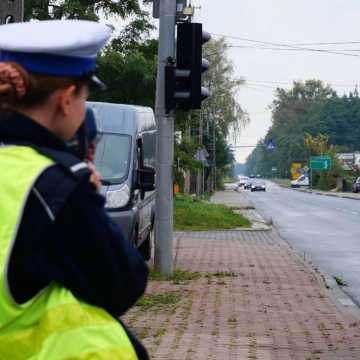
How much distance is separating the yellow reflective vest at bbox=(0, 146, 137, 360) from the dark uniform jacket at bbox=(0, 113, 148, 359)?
2cm

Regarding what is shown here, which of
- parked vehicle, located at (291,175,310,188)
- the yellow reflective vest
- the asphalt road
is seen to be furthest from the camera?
parked vehicle, located at (291,175,310,188)

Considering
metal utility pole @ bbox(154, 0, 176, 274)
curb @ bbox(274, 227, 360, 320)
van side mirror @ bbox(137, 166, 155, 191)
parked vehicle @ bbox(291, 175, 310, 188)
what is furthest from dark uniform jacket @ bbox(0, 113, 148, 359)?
parked vehicle @ bbox(291, 175, 310, 188)

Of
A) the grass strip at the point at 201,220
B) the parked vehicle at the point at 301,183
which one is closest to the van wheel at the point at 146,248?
the grass strip at the point at 201,220

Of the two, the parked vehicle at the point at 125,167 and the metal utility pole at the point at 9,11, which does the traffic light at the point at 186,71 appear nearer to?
the parked vehicle at the point at 125,167

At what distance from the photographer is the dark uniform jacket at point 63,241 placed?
196cm

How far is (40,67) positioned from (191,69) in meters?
10.7

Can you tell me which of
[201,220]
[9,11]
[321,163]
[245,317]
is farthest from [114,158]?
[321,163]

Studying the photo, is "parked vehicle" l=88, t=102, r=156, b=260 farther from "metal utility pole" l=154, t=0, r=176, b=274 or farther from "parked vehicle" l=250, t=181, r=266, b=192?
"parked vehicle" l=250, t=181, r=266, b=192

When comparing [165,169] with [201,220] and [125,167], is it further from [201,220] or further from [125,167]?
[201,220]

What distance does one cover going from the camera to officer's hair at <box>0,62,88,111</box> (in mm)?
2090

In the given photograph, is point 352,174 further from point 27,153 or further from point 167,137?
point 27,153

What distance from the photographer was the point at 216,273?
13.8 meters

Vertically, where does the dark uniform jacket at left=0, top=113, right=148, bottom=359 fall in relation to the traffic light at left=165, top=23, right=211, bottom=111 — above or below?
below

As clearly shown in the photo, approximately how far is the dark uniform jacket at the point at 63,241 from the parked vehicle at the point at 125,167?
9868 mm
